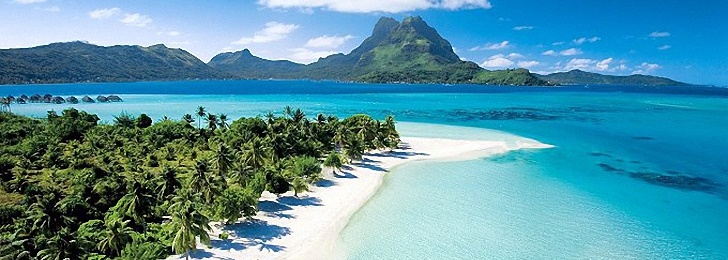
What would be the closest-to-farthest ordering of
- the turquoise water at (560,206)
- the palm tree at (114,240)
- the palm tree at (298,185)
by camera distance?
the palm tree at (114,240) → the turquoise water at (560,206) → the palm tree at (298,185)

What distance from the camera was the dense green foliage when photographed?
3709cm

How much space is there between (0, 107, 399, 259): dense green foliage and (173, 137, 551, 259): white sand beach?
159cm

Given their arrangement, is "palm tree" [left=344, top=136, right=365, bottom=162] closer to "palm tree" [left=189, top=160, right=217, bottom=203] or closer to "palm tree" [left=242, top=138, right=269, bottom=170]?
"palm tree" [left=242, top=138, right=269, bottom=170]

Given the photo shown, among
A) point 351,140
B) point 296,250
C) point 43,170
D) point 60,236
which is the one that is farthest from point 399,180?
point 43,170

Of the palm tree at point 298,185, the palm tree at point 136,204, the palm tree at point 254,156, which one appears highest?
the palm tree at point 254,156

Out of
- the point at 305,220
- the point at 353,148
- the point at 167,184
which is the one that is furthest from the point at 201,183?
the point at 353,148

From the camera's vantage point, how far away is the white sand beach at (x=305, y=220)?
42094 mm

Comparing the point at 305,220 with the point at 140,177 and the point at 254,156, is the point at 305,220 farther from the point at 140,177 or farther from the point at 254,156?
the point at 140,177

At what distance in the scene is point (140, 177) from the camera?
56.3m

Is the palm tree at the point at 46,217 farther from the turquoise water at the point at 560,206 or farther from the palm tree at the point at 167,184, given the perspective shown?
Result: the turquoise water at the point at 560,206

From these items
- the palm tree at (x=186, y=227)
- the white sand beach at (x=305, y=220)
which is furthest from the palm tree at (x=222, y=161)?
the palm tree at (x=186, y=227)

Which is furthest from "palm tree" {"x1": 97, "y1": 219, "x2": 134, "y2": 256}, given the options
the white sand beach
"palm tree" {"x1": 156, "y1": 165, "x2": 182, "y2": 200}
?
"palm tree" {"x1": 156, "y1": 165, "x2": 182, "y2": 200}

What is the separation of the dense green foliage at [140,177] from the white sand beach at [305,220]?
159cm

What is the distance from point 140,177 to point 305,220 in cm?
2246
